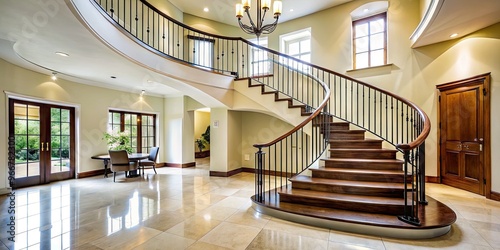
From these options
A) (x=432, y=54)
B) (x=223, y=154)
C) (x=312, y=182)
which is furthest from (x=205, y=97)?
(x=432, y=54)

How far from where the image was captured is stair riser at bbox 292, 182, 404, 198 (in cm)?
322

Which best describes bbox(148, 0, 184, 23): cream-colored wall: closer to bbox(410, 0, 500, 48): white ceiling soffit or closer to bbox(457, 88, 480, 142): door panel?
bbox(410, 0, 500, 48): white ceiling soffit

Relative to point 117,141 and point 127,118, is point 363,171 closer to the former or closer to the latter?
point 117,141

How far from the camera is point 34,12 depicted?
8.45 feet

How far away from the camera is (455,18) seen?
152 inches

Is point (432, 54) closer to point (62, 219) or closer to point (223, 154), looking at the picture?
point (223, 154)

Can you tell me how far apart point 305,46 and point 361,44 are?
5.12 ft

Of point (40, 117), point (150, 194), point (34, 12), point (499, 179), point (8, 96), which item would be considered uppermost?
point (34, 12)

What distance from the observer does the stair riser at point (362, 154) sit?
400cm

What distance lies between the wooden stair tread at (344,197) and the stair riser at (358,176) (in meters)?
0.36

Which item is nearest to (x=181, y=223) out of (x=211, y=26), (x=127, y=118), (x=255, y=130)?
(x=255, y=130)

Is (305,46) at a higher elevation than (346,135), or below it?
higher

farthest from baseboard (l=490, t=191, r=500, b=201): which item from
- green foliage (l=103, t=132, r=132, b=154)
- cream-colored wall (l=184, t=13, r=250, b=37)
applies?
green foliage (l=103, t=132, r=132, b=154)

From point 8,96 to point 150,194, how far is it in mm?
3717
